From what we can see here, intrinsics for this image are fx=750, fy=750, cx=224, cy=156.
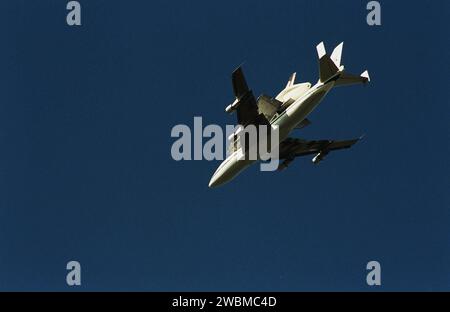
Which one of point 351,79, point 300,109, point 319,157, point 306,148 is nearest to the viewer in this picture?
point 300,109

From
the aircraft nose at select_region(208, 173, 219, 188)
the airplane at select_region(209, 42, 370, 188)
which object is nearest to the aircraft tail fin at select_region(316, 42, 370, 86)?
the airplane at select_region(209, 42, 370, 188)

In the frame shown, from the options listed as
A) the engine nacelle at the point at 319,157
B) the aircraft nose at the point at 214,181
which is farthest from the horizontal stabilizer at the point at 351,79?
the aircraft nose at the point at 214,181

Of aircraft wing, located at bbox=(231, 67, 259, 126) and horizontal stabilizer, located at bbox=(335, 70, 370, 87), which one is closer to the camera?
aircraft wing, located at bbox=(231, 67, 259, 126)

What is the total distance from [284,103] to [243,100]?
14.3 feet

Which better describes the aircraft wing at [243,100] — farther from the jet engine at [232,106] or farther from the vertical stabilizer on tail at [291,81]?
the vertical stabilizer on tail at [291,81]

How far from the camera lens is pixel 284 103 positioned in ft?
198

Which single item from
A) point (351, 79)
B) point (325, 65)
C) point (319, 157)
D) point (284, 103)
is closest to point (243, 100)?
point (284, 103)

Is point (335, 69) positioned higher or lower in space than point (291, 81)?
lower

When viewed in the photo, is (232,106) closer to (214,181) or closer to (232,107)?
(232,107)

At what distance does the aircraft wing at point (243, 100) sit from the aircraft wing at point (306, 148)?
9.08m

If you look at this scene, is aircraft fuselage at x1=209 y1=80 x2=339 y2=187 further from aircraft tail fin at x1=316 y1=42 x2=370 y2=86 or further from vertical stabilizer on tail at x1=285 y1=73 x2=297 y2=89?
vertical stabilizer on tail at x1=285 y1=73 x2=297 y2=89

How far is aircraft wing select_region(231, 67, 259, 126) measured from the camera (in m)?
56.2

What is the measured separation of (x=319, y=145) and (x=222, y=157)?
388 inches

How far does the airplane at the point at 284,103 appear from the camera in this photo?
189ft
